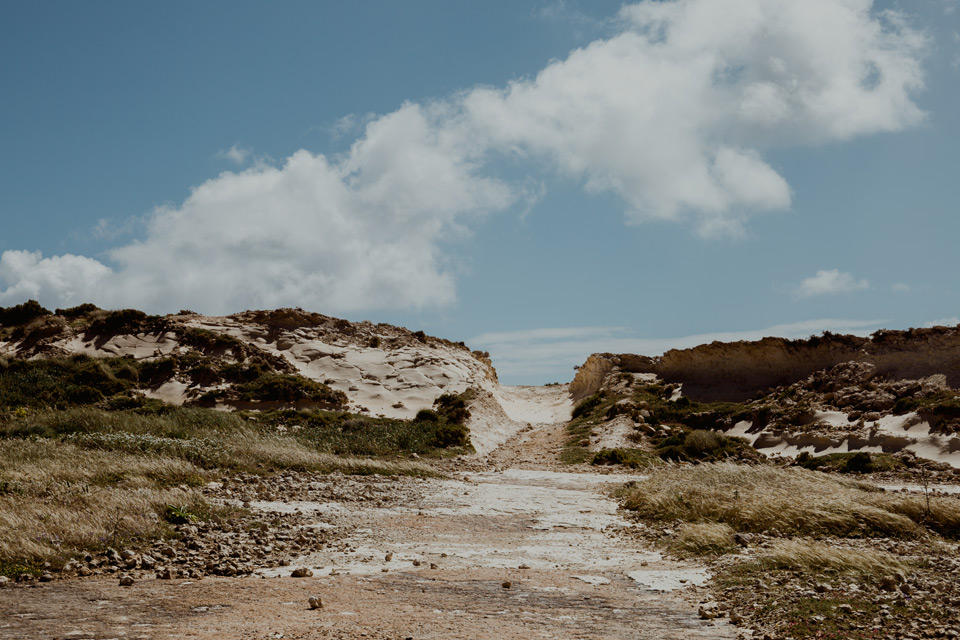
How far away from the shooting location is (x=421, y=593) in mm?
7602

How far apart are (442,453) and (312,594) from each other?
1663cm

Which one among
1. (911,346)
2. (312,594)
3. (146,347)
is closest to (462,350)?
(146,347)

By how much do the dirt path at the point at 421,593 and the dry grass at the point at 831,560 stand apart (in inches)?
40.5

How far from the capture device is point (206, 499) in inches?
476

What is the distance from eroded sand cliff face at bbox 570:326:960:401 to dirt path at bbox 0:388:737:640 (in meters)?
25.4

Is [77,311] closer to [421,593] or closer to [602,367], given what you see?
[602,367]

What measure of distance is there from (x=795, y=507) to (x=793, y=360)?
89.7 ft

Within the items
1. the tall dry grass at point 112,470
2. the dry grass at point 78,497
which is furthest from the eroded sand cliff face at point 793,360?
the dry grass at point 78,497

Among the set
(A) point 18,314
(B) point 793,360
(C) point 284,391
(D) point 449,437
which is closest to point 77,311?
(A) point 18,314

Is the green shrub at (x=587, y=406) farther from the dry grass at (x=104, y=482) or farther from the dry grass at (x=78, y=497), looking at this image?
the dry grass at (x=78, y=497)

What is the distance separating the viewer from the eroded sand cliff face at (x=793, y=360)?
3089 cm

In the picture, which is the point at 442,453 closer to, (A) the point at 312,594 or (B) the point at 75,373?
(A) the point at 312,594

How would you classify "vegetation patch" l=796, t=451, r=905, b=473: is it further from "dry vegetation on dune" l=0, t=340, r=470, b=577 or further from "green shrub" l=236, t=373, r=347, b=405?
"green shrub" l=236, t=373, r=347, b=405

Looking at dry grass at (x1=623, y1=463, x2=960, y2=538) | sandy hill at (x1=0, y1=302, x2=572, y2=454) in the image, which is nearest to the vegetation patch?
dry grass at (x1=623, y1=463, x2=960, y2=538)
